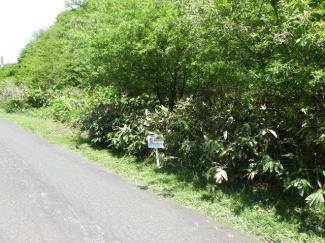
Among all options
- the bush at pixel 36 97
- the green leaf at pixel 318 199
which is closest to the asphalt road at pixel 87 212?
the green leaf at pixel 318 199

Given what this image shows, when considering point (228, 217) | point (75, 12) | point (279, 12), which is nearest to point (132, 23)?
point (279, 12)

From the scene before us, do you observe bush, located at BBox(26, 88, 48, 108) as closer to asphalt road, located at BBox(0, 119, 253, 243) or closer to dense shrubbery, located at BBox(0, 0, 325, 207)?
dense shrubbery, located at BBox(0, 0, 325, 207)

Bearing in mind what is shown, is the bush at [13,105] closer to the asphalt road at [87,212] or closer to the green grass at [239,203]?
the asphalt road at [87,212]

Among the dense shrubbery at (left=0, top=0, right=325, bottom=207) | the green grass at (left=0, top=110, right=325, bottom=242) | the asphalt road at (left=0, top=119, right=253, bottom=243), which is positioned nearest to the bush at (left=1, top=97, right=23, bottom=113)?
the dense shrubbery at (left=0, top=0, right=325, bottom=207)

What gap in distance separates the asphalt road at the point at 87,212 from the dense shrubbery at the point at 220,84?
113 cm

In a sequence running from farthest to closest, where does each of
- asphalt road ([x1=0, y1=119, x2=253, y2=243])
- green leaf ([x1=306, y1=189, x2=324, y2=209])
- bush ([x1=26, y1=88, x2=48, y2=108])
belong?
1. bush ([x1=26, y1=88, x2=48, y2=108])
2. asphalt road ([x1=0, y1=119, x2=253, y2=243])
3. green leaf ([x1=306, y1=189, x2=324, y2=209])

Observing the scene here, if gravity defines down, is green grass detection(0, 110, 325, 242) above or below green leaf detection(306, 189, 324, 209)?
below

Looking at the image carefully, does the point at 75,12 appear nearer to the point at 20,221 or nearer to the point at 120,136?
the point at 120,136

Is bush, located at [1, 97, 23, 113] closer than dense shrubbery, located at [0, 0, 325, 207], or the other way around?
dense shrubbery, located at [0, 0, 325, 207]

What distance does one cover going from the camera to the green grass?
424cm

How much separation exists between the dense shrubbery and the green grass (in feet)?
1.18

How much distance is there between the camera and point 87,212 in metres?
4.79

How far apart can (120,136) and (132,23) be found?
3218mm

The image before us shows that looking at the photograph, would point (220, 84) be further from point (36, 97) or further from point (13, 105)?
point (13, 105)
